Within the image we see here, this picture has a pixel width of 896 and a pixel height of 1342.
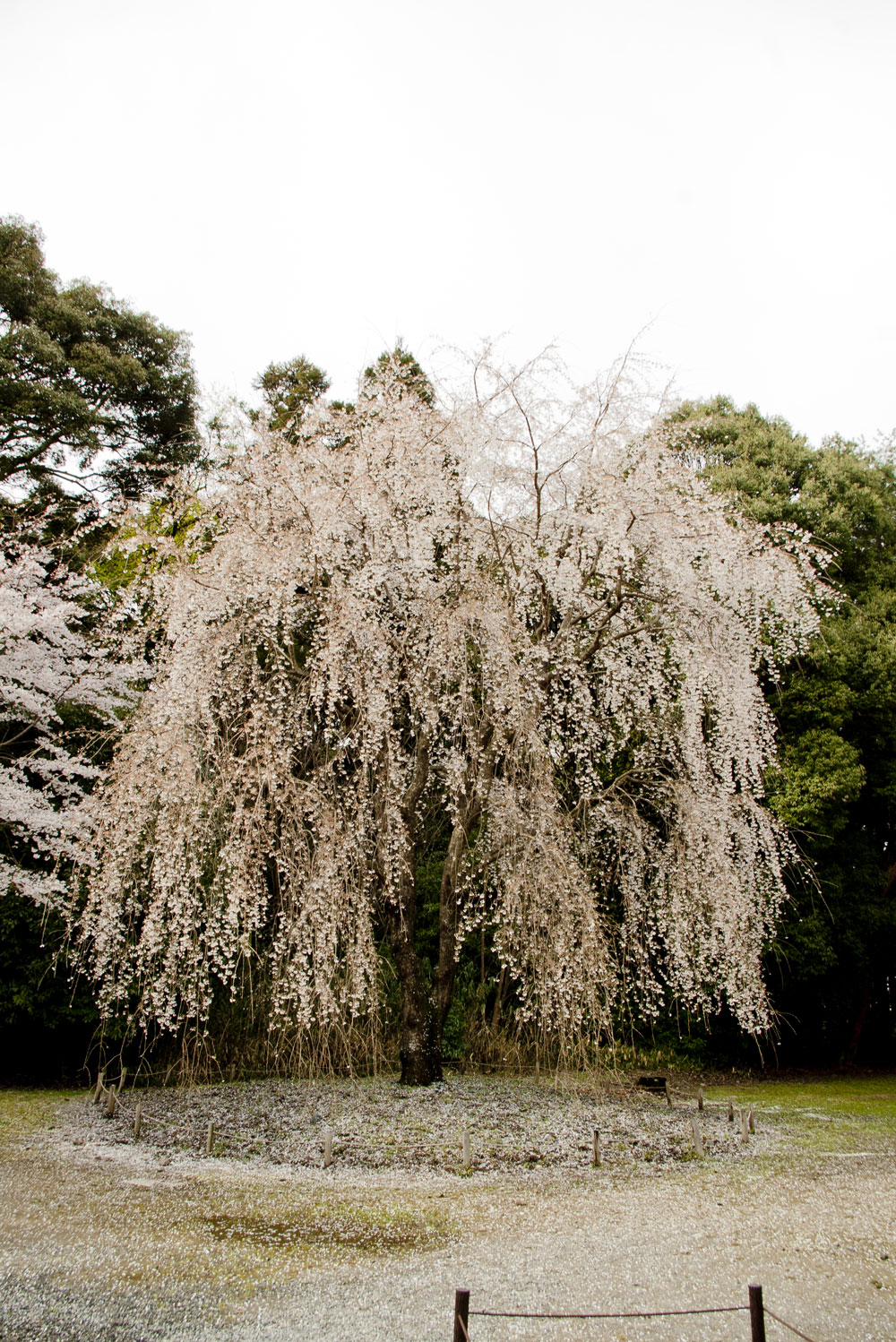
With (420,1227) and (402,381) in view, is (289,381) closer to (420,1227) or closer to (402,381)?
(402,381)

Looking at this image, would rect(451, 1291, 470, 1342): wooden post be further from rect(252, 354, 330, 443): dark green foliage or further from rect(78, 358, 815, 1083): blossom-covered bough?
rect(252, 354, 330, 443): dark green foliage

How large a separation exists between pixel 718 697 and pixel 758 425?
22.9 ft

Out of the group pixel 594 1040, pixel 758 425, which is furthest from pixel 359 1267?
pixel 758 425

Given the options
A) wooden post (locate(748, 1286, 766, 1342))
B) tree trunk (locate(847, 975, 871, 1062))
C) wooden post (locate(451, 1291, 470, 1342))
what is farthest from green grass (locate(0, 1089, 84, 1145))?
tree trunk (locate(847, 975, 871, 1062))

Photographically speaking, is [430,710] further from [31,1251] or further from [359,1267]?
[31,1251]

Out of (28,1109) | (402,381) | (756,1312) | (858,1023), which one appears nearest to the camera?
(756,1312)

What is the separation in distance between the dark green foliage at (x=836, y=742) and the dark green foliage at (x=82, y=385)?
831 cm

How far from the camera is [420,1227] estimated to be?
3.67 m

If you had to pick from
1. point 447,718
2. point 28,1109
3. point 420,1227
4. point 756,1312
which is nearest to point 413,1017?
point 447,718

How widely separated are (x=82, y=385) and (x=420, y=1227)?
12.2m

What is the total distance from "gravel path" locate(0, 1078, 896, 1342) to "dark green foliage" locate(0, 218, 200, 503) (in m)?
8.89

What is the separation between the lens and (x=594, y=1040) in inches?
215

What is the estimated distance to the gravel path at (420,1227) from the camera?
286cm

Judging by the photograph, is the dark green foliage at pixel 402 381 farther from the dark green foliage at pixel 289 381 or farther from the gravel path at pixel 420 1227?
the dark green foliage at pixel 289 381
